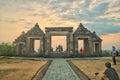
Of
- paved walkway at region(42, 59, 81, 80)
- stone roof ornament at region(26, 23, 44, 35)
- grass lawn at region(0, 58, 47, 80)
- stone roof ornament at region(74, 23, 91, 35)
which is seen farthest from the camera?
stone roof ornament at region(26, 23, 44, 35)

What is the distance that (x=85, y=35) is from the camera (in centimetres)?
5294

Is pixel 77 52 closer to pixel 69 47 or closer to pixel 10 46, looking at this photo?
pixel 69 47

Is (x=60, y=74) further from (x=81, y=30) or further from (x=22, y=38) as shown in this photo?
(x=22, y=38)

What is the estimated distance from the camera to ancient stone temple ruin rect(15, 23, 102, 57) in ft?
168

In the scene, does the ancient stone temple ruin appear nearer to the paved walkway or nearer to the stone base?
the stone base

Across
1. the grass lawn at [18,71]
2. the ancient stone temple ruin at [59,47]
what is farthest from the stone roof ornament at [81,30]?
the grass lawn at [18,71]

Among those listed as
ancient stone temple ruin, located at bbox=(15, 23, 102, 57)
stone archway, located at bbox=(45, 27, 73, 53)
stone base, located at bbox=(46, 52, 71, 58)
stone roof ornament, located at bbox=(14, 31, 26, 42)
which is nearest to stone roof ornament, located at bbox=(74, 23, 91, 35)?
ancient stone temple ruin, located at bbox=(15, 23, 102, 57)

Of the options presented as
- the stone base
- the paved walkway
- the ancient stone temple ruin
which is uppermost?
the ancient stone temple ruin

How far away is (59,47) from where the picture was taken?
183 feet

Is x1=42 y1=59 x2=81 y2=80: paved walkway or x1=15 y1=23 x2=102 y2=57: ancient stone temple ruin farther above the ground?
x1=15 y1=23 x2=102 y2=57: ancient stone temple ruin

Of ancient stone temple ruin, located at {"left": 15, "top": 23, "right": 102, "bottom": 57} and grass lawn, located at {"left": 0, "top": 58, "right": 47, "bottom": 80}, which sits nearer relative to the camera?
grass lawn, located at {"left": 0, "top": 58, "right": 47, "bottom": 80}

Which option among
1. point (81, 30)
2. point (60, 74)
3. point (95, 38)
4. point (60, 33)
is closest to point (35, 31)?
point (60, 33)

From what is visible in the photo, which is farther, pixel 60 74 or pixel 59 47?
pixel 59 47

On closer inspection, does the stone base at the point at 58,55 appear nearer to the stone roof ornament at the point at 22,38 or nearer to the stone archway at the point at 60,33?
the stone archway at the point at 60,33
